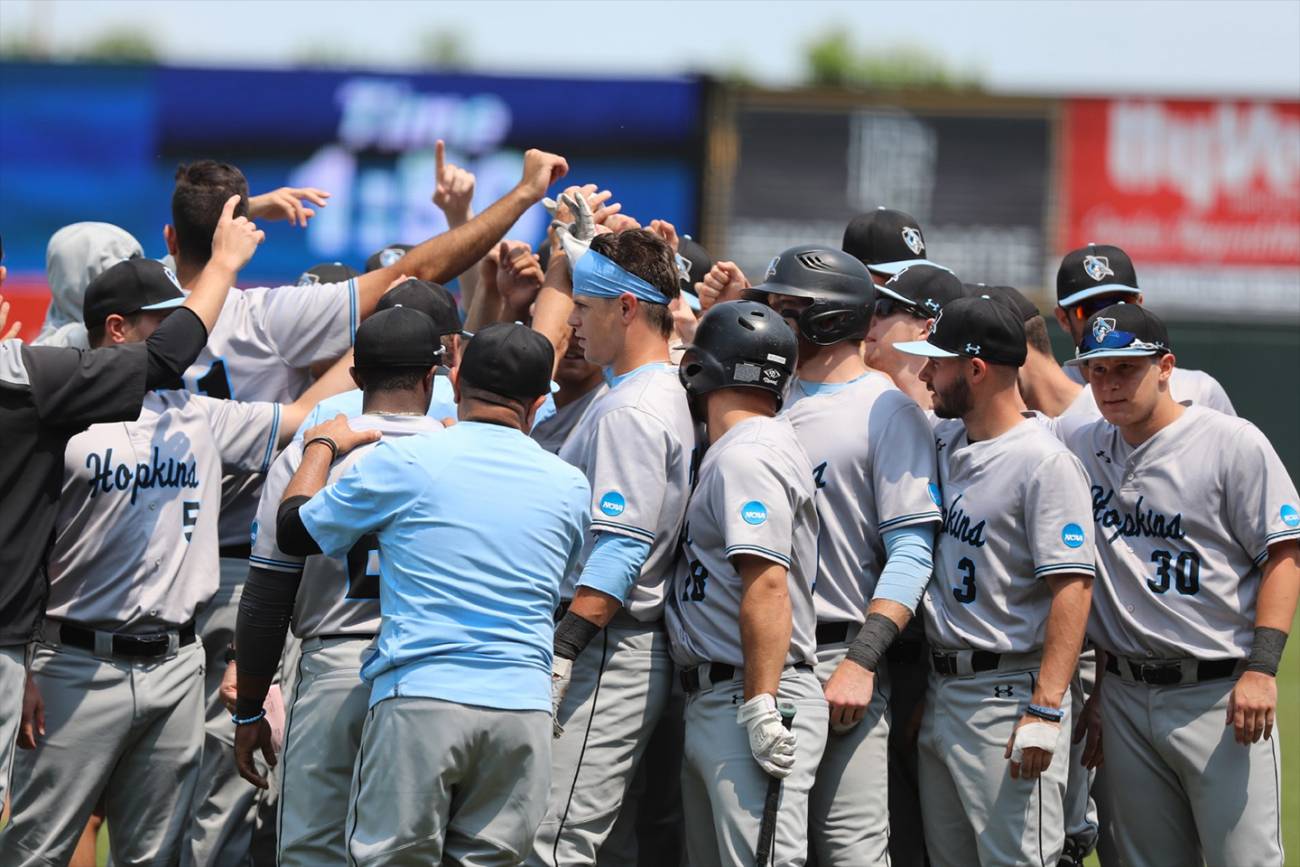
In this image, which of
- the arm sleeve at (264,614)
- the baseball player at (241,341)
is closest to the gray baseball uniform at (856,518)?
the baseball player at (241,341)

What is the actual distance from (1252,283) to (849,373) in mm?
12945

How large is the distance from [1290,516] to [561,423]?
7.34 feet

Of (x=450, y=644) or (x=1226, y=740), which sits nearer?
(x=450, y=644)

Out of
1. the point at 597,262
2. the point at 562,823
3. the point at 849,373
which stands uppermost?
the point at 597,262

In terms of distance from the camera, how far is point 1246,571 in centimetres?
485

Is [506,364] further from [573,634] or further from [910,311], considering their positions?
[910,311]

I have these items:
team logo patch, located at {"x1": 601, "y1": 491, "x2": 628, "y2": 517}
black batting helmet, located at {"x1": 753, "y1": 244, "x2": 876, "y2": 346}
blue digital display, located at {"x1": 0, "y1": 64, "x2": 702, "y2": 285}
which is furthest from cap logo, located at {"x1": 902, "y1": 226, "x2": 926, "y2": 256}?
blue digital display, located at {"x1": 0, "y1": 64, "x2": 702, "y2": 285}

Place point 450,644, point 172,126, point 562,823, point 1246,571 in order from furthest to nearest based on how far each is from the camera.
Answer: point 172,126 < point 1246,571 < point 562,823 < point 450,644

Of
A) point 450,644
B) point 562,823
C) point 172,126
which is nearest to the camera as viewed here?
point 450,644

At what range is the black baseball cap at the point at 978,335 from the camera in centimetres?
470

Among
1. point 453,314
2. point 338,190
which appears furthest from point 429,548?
point 338,190

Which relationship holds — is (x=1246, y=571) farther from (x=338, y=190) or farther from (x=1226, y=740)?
(x=338, y=190)

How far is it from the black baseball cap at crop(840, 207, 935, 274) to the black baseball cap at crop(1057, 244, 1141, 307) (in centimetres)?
55

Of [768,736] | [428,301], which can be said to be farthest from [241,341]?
[768,736]
